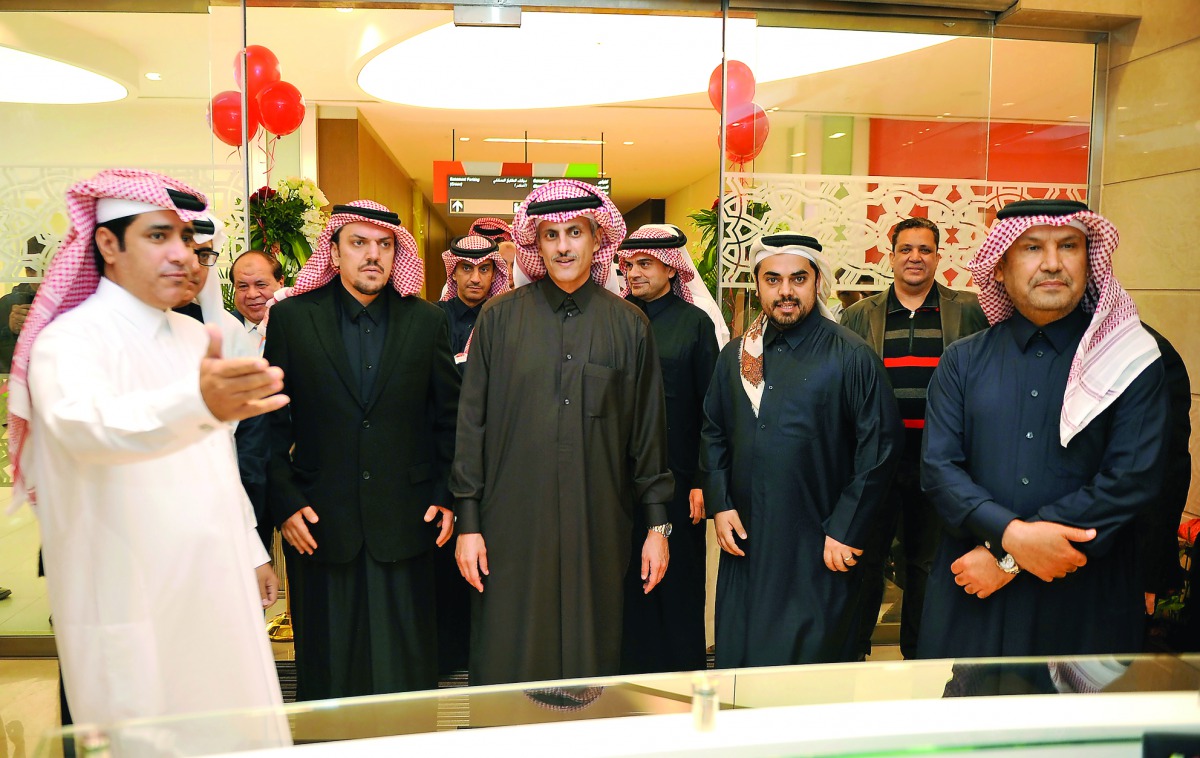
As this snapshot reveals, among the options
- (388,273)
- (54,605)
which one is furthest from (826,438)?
(54,605)

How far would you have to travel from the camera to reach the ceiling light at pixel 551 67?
721 cm

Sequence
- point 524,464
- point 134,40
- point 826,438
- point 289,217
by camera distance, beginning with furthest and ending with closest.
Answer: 1. point 289,217
2. point 134,40
3. point 826,438
4. point 524,464

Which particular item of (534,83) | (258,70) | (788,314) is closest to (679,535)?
(788,314)

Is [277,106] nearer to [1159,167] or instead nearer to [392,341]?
[392,341]

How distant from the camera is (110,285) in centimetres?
194

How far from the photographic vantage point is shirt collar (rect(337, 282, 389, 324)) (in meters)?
2.96

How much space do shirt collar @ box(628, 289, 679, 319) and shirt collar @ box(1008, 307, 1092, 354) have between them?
1.55 meters

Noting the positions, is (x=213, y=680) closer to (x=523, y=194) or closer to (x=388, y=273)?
(x=388, y=273)

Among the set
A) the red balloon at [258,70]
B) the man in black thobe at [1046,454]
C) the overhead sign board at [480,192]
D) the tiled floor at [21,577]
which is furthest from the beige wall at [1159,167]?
the overhead sign board at [480,192]

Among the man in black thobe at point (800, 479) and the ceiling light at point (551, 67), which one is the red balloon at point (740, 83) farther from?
the ceiling light at point (551, 67)

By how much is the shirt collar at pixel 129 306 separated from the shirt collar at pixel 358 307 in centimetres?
100

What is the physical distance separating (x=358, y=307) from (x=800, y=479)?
4.97 ft

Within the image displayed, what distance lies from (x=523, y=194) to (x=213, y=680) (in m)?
9.57

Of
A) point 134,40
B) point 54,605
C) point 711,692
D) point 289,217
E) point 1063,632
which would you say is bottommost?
point 1063,632
